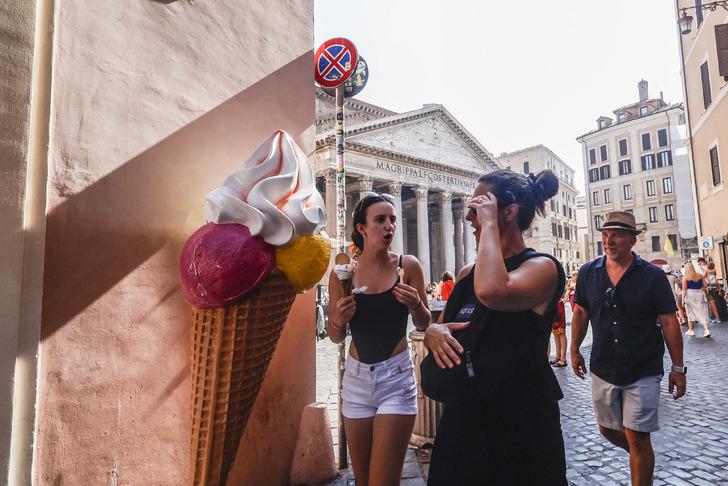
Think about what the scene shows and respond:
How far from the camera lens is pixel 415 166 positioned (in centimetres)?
3412

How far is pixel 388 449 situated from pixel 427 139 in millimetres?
35029

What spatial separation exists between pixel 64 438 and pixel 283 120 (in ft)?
6.69

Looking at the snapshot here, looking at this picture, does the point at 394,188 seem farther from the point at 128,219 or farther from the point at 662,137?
the point at 662,137

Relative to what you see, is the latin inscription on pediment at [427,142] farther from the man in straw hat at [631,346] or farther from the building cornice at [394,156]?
the man in straw hat at [631,346]

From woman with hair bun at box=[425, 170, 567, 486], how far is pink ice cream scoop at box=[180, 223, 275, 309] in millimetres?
666

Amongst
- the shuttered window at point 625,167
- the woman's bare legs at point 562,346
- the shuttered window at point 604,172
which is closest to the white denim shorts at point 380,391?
the woman's bare legs at point 562,346

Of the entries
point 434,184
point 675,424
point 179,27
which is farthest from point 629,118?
point 179,27

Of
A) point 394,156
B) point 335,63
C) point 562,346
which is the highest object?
point 394,156

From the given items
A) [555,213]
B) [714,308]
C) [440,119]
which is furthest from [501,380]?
[555,213]

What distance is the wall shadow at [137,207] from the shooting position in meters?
1.74

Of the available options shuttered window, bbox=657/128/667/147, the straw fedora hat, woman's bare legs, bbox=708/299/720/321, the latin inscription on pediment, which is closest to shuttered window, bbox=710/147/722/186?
woman's bare legs, bbox=708/299/720/321

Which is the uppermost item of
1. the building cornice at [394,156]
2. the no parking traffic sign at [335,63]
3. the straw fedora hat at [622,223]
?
the building cornice at [394,156]

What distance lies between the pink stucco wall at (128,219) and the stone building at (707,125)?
17028 millimetres

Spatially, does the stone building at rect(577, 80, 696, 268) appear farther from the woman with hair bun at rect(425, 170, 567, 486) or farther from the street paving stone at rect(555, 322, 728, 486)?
the woman with hair bun at rect(425, 170, 567, 486)
